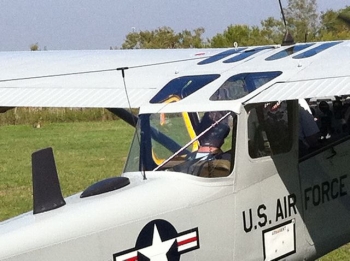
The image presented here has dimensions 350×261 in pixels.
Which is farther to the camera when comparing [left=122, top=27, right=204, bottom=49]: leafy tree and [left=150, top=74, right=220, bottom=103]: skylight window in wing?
[left=122, top=27, right=204, bottom=49]: leafy tree

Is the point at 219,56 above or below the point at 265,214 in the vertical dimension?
above

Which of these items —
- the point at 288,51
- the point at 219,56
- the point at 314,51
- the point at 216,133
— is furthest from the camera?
the point at 219,56

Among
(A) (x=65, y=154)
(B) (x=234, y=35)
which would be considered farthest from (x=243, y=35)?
(A) (x=65, y=154)

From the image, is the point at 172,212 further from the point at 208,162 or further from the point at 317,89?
the point at 317,89

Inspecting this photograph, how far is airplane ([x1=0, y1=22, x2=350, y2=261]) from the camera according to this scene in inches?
216

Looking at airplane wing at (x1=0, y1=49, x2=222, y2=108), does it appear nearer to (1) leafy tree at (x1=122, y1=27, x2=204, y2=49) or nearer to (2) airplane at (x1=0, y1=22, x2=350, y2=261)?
(2) airplane at (x1=0, y1=22, x2=350, y2=261)

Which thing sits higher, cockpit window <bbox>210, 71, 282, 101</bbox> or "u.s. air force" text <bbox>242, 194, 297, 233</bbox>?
cockpit window <bbox>210, 71, 282, 101</bbox>

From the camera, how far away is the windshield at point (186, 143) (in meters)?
6.39

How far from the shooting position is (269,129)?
6883mm

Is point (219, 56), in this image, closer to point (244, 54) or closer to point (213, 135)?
point (244, 54)

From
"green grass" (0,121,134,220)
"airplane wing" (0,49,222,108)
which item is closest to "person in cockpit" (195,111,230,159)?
"airplane wing" (0,49,222,108)

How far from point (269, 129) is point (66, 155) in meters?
15.2

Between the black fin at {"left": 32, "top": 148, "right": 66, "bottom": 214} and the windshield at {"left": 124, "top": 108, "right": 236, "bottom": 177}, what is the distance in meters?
1.04

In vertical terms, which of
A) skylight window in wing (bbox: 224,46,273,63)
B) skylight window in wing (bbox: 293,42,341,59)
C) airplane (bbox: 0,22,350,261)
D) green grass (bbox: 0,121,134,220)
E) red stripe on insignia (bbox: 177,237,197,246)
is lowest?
green grass (bbox: 0,121,134,220)
